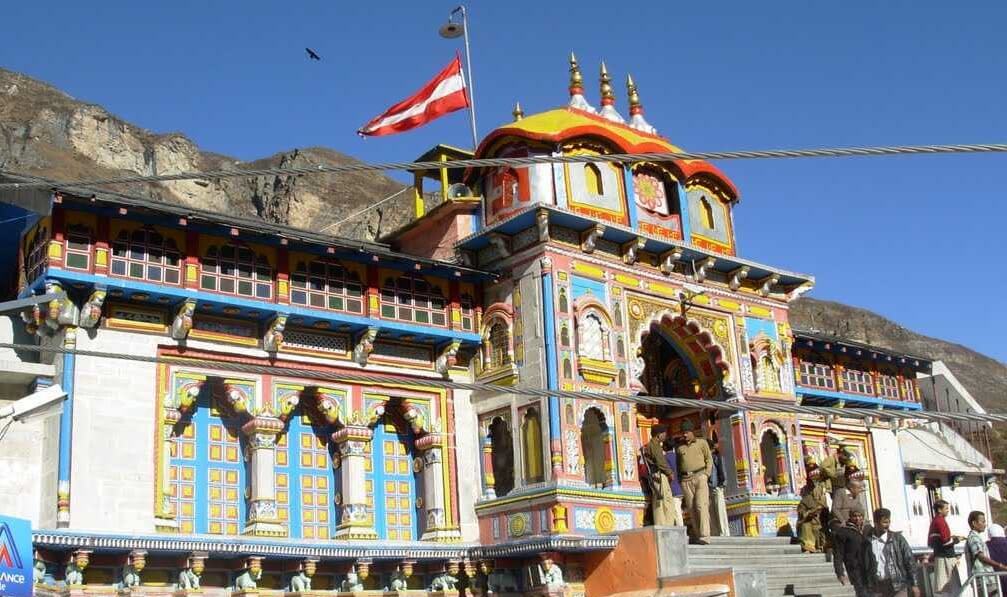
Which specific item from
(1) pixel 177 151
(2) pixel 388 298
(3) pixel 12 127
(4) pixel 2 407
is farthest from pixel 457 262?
(1) pixel 177 151

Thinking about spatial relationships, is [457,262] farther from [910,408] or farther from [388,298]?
[910,408]

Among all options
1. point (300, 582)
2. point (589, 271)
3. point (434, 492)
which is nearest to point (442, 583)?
point (434, 492)

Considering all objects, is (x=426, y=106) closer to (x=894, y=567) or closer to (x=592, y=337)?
(x=592, y=337)

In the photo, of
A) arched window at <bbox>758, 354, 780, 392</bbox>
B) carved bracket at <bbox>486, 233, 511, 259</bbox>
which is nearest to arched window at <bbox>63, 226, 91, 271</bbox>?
carved bracket at <bbox>486, 233, 511, 259</bbox>

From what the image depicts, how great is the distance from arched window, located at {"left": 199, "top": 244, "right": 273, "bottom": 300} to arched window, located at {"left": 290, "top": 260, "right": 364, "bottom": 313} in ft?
1.68

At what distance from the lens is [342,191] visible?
3489 inches

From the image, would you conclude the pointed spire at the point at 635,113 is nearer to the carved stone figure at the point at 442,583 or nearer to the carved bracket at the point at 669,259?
Result: the carved bracket at the point at 669,259

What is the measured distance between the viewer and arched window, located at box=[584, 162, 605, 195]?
2247 centimetres

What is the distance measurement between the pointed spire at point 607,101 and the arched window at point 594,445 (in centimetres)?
657

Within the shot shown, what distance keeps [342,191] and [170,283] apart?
233 ft

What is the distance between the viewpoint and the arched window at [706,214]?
80.3ft

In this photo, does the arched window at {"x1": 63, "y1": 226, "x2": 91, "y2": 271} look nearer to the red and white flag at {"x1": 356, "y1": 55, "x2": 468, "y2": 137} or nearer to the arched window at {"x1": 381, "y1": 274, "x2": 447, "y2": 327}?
the arched window at {"x1": 381, "y1": 274, "x2": 447, "y2": 327}

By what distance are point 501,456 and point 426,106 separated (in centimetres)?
745

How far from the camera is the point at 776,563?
21203mm
